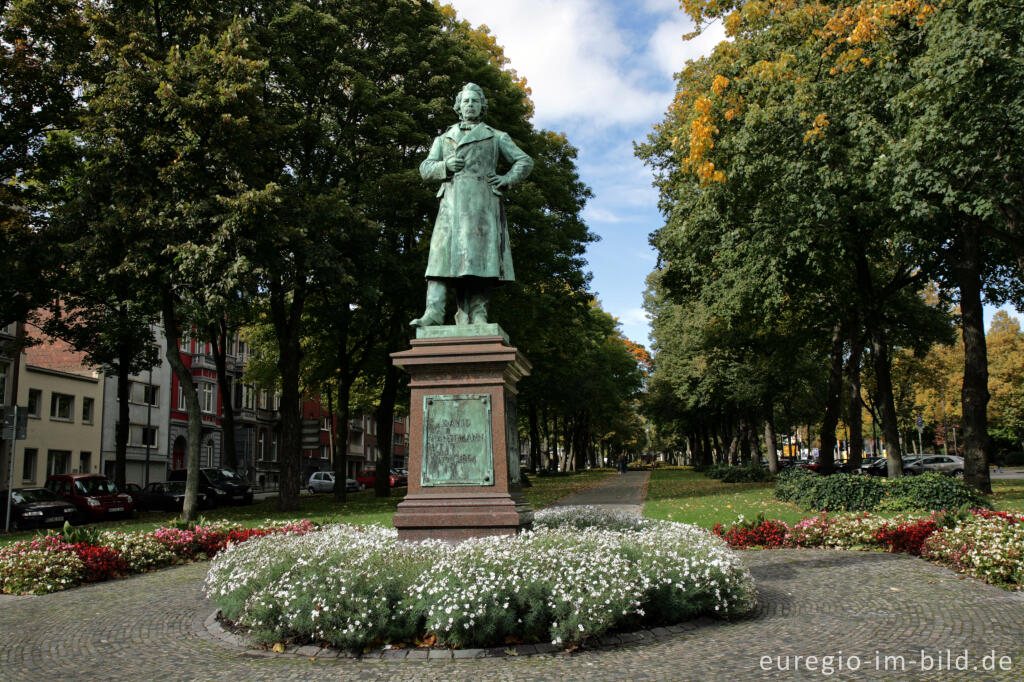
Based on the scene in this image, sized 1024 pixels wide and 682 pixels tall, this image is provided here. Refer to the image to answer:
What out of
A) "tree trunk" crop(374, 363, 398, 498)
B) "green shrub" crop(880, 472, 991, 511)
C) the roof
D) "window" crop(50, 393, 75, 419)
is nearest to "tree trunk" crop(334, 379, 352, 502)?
"tree trunk" crop(374, 363, 398, 498)

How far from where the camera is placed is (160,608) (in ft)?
27.6

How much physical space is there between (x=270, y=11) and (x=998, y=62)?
1914 centimetres

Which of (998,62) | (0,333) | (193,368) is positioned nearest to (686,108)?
(998,62)

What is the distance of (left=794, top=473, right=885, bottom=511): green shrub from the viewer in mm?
16234

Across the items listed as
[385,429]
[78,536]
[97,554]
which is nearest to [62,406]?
[385,429]

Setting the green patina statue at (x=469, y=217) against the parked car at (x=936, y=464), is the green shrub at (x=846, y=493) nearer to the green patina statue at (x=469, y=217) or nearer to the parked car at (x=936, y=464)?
the green patina statue at (x=469, y=217)

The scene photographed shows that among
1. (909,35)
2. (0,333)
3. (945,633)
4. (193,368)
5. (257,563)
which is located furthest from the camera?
(193,368)

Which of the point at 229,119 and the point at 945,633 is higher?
the point at 229,119

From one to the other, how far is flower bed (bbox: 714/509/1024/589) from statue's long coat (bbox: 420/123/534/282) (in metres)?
6.56

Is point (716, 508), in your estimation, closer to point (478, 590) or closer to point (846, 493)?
point (846, 493)

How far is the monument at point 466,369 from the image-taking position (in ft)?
27.4

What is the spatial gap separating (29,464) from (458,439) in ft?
125

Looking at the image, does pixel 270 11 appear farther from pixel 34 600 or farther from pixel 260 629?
pixel 260 629

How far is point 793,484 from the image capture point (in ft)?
70.6
